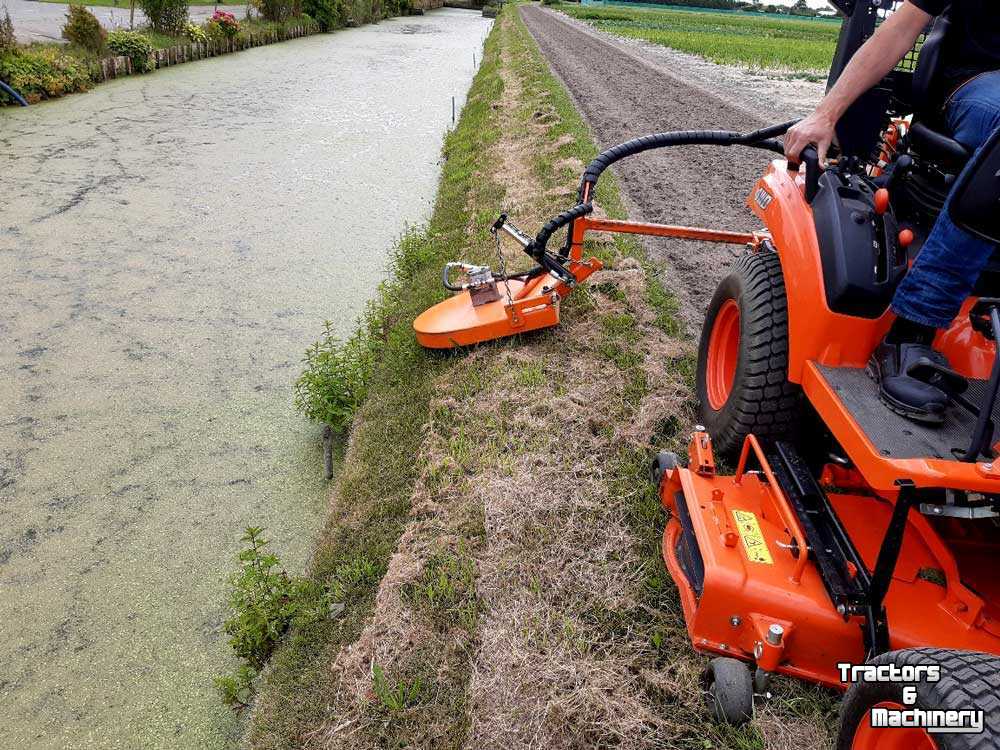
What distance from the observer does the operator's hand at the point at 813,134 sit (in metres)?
2.25

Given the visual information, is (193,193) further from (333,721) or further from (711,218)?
(333,721)

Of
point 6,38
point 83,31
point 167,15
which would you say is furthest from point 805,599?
point 167,15

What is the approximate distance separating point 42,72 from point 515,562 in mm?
12274

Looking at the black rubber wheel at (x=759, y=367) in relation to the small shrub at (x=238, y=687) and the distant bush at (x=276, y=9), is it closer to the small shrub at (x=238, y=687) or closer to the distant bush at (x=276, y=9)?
the small shrub at (x=238, y=687)

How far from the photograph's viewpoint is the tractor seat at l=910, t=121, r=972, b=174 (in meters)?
2.00

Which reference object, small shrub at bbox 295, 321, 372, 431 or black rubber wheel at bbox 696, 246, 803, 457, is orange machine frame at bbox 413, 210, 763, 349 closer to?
small shrub at bbox 295, 321, 372, 431

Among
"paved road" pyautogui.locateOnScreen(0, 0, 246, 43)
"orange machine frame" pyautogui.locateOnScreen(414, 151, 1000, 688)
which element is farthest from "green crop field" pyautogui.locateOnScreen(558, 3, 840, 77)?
"orange machine frame" pyautogui.locateOnScreen(414, 151, 1000, 688)

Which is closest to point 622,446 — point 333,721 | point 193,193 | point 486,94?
point 333,721

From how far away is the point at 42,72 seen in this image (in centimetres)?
1089

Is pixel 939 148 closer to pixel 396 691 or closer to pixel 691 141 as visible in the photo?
pixel 691 141

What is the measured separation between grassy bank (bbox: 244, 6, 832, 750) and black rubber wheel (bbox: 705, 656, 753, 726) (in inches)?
1.6

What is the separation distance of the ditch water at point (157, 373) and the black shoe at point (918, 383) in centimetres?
239

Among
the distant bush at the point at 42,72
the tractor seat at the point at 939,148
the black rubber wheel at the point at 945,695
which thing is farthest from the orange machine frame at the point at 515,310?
the distant bush at the point at 42,72

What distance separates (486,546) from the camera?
2.69 m
